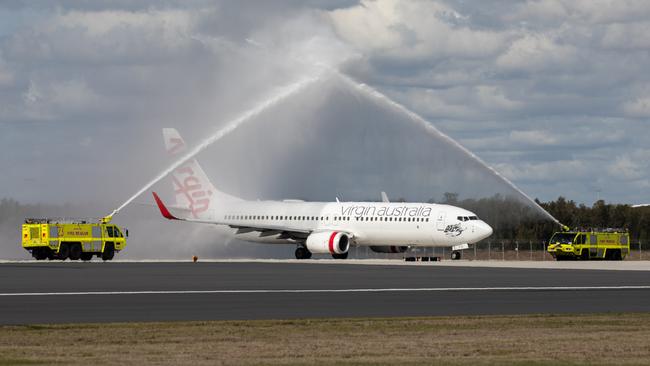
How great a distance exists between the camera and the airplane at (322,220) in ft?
279

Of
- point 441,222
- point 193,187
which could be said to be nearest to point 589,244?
point 441,222

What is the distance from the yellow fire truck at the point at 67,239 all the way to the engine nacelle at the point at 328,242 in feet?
47.5

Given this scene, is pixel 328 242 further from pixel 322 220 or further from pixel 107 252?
pixel 107 252

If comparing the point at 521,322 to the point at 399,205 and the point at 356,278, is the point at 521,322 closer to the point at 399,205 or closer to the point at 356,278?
the point at 356,278

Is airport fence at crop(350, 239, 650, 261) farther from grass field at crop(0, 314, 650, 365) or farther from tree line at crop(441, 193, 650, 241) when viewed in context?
Answer: grass field at crop(0, 314, 650, 365)

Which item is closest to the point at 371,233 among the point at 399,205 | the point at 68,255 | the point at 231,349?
the point at 399,205

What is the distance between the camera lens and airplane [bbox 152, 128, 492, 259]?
8512 centimetres

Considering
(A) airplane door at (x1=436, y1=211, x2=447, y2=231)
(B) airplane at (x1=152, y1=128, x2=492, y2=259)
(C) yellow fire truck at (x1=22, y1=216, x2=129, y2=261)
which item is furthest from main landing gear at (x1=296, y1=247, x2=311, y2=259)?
(C) yellow fire truck at (x1=22, y1=216, x2=129, y2=261)

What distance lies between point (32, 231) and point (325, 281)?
118ft

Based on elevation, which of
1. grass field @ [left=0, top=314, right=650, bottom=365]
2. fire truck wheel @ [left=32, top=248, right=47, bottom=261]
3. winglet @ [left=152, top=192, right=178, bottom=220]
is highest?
winglet @ [left=152, top=192, right=178, bottom=220]

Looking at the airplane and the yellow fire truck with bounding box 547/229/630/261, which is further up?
the airplane

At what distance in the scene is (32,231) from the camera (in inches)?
3219

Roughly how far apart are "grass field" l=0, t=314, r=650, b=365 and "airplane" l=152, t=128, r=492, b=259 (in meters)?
53.4

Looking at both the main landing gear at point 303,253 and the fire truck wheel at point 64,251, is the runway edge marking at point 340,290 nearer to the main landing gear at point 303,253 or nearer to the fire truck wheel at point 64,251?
the fire truck wheel at point 64,251
